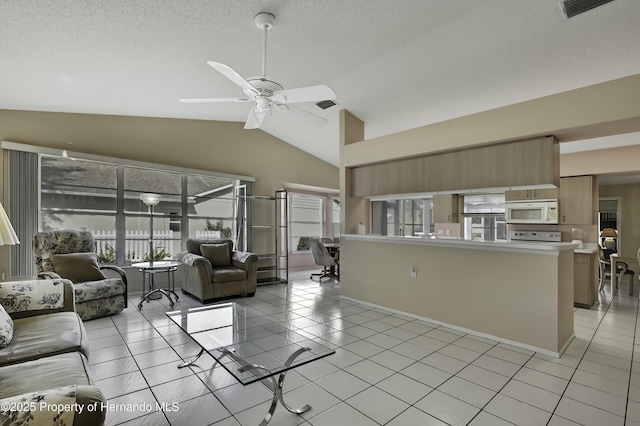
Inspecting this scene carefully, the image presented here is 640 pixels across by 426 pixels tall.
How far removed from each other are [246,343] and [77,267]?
3.09 metres

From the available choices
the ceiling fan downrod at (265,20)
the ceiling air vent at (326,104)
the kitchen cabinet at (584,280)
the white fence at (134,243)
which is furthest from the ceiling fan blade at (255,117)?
the kitchen cabinet at (584,280)

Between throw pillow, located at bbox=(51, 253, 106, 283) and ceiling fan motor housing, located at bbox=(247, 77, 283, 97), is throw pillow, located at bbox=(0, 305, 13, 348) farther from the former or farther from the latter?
ceiling fan motor housing, located at bbox=(247, 77, 283, 97)

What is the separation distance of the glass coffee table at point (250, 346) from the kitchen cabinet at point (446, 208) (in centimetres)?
458

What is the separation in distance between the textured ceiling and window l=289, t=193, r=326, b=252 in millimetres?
4007

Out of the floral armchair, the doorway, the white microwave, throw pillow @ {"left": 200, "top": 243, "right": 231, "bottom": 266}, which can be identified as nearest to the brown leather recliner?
throw pillow @ {"left": 200, "top": 243, "right": 231, "bottom": 266}

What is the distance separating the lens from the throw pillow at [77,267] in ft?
13.0

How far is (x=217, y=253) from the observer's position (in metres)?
5.34

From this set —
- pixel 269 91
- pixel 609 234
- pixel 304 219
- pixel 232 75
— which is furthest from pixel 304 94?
pixel 609 234

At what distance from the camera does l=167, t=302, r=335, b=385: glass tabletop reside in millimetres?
1893

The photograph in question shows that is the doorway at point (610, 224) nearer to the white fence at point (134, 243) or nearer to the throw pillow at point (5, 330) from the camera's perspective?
the white fence at point (134, 243)

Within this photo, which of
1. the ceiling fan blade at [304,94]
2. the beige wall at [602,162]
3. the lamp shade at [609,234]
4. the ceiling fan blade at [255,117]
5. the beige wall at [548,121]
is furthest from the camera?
the lamp shade at [609,234]

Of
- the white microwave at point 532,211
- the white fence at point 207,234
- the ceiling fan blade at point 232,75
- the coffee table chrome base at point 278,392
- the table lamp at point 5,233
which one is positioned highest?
the ceiling fan blade at point 232,75

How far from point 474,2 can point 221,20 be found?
7.16 ft

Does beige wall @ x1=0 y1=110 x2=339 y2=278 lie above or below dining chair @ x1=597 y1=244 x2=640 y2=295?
above
